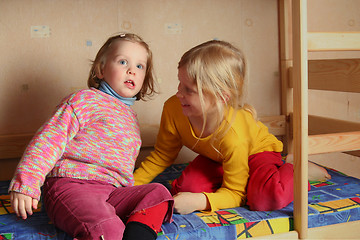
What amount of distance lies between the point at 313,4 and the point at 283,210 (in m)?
1.04

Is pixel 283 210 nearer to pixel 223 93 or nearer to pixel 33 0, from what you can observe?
pixel 223 93

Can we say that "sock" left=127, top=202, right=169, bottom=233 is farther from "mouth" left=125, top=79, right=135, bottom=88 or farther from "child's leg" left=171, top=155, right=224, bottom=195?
"mouth" left=125, top=79, right=135, bottom=88

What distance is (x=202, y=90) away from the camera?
1177 millimetres

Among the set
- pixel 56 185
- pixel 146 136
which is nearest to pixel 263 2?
pixel 146 136

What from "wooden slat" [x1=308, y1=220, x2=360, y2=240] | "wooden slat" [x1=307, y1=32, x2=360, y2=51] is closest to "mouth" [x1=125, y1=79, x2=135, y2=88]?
"wooden slat" [x1=307, y1=32, x2=360, y2=51]

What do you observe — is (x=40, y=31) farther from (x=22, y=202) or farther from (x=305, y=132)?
(x=305, y=132)

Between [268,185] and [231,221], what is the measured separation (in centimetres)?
16

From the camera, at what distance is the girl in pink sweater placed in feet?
3.14

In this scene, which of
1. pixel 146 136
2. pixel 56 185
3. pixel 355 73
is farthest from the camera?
pixel 146 136

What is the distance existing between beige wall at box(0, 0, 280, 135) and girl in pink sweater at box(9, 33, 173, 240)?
1.12 ft

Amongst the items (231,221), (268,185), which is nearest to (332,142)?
(268,185)

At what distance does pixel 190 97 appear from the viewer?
1188mm

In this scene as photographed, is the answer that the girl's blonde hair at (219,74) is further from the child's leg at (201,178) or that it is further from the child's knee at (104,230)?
the child's knee at (104,230)

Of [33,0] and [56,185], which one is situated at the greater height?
[33,0]
